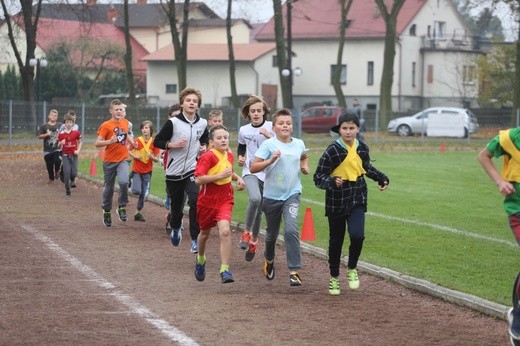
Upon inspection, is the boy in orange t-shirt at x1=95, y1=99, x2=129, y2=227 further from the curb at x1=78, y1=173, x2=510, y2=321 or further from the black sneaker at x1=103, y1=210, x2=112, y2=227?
the curb at x1=78, y1=173, x2=510, y2=321

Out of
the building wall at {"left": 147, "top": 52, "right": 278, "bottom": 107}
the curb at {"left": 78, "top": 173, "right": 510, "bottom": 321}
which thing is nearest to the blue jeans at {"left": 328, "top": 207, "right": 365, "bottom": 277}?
the curb at {"left": 78, "top": 173, "right": 510, "bottom": 321}

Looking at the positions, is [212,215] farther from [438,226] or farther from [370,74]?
[370,74]

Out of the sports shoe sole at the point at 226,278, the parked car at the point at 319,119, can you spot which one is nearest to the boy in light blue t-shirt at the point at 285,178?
the sports shoe sole at the point at 226,278

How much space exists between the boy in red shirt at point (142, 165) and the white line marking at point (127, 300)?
3.31 m

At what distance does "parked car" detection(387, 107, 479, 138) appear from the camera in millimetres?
53312

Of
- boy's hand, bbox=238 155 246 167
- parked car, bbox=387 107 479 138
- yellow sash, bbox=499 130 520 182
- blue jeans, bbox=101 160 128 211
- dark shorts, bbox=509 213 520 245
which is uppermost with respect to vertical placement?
yellow sash, bbox=499 130 520 182

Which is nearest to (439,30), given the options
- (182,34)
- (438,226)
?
(182,34)

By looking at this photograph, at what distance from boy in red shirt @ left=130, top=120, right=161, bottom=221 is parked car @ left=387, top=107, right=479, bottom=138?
36.1 m

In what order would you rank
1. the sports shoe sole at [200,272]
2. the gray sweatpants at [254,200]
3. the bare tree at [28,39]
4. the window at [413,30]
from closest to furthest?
the sports shoe sole at [200,272] < the gray sweatpants at [254,200] < the bare tree at [28,39] < the window at [413,30]

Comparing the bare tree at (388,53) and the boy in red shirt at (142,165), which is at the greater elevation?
the bare tree at (388,53)

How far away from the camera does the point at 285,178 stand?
447 inches

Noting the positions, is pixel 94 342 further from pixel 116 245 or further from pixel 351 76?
pixel 351 76

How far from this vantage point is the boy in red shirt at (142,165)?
59.9 feet

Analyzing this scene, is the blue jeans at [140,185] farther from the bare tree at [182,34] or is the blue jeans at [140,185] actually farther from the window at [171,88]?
the window at [171,88]
